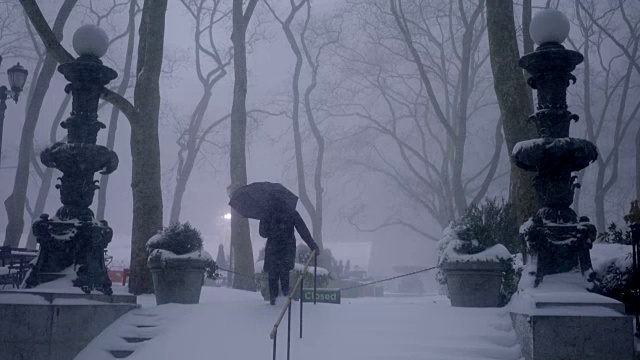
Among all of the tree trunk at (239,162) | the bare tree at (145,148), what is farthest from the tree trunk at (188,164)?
the bare tree at (145,148)

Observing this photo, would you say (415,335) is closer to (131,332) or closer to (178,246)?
(131,332)

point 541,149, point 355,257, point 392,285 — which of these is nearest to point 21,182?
point 541,149

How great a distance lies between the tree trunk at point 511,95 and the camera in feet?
36.4

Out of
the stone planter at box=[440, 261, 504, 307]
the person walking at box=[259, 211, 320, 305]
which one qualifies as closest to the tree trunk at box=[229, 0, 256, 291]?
the person walking at box=[259, 211, 320, 305]

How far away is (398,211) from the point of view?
37281 millimetres

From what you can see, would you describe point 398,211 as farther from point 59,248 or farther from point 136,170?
point 59,248

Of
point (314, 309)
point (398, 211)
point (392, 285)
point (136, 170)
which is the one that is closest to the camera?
point (314, 309)

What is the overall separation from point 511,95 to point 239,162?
9092 millimetres

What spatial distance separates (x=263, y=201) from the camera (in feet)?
31.4

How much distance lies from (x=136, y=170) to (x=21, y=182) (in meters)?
12.2

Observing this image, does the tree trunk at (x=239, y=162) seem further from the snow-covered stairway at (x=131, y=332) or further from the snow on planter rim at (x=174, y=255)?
the snow-covered stairway at (x=131, y=332)

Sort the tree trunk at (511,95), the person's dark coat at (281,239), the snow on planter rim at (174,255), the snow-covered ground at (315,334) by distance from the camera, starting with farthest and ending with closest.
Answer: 1. the tree trunk at (511,95)
2. the snow on planter rim at (174,255)
3. the person's dark coat at (281,239)
4. the snow-covered ground at (315,334)

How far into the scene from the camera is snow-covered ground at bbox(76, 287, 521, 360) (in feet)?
24.2

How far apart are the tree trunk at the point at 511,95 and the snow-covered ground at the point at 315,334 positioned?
124 inches
